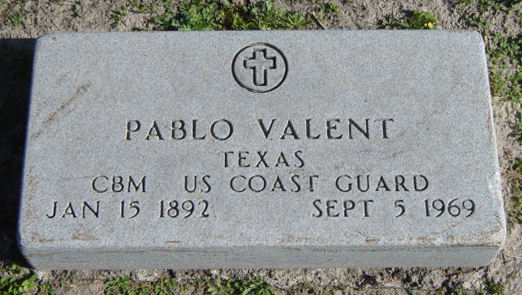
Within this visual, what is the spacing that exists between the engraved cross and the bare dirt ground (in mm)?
825

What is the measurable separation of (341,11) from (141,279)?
89.9 inches

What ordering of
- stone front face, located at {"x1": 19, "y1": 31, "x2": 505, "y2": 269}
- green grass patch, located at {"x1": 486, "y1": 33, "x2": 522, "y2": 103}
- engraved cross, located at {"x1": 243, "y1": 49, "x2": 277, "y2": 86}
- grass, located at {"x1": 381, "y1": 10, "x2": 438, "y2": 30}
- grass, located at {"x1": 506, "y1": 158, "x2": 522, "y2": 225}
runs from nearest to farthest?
stone front face, located at {"x1": 19, "y1": 31, "x2": 505, "y2": 269} < engraved cross, located at {"x1": 243, "y1": 49, "x2": 277, "y2": 86} < grass, located at {"x1": 506, "y1": 158, "x2": 522, "y2": 225} < green grass patch, located at {"x1": 486, "y1": 33, "x2": 522, "y2": 103} < grass, located at {"x1": 381, "y1": 10, "x2": 438, "y2": 30}

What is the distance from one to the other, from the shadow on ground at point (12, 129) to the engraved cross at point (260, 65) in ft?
5.22

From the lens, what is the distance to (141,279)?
3639mm

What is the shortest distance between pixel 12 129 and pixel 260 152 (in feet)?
5.75

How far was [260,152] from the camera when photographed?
335 centimetres

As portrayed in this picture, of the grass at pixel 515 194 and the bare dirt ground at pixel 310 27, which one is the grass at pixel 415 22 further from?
the grass at pixel 515 194

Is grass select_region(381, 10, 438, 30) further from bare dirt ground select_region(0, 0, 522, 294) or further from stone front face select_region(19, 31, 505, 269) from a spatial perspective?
stone front face select_region(19, 31, 505, 269)

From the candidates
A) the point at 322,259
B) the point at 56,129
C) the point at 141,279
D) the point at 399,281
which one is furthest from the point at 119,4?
the point at 399,281

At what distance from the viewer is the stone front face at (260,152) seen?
321 centimetres

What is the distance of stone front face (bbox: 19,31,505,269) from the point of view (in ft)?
10.5

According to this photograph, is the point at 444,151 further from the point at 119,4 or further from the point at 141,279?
the point at 119,4

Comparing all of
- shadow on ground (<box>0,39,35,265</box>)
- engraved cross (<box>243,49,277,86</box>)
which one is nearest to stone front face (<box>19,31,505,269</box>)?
engraved cross (<box>243,49,277,86</box>)

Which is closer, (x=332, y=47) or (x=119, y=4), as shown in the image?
(x=332, y=47)
